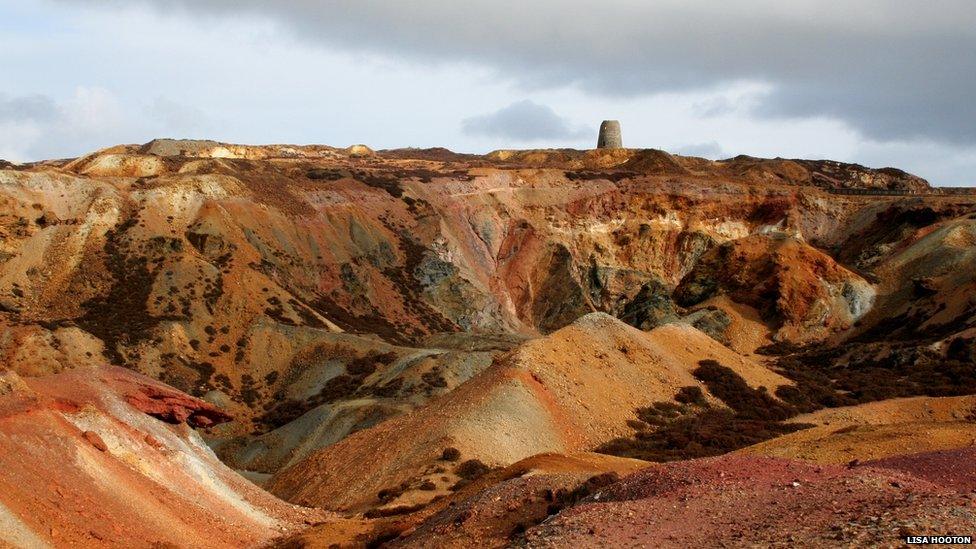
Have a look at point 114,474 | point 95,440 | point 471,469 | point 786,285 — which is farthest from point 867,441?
point 786,285

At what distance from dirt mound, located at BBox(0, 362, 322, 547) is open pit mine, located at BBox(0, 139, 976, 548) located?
10 cm

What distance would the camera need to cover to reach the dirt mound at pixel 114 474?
2067 centimetres

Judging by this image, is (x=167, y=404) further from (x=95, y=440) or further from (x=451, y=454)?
(x=451, y=454)

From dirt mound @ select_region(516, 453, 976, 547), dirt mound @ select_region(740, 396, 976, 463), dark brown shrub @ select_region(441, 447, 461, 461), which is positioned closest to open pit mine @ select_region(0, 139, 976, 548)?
dirt mound @ select_region(516, 453, 976, 547)

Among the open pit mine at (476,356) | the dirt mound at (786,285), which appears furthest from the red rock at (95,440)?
the dirt mound at (786,285)

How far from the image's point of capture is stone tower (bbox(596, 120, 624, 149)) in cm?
13950

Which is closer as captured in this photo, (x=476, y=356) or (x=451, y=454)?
(x=451, y=454)

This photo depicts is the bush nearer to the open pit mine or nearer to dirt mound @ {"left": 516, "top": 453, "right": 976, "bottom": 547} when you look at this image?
the open pit mine

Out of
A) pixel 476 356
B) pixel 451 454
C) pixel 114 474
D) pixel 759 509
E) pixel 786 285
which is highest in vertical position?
pixel 786 285

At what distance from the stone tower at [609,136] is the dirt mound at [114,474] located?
4483 inches

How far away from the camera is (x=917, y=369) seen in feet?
191

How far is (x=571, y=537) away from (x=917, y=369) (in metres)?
47.2

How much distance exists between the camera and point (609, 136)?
140 metres

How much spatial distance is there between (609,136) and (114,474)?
122 meters
